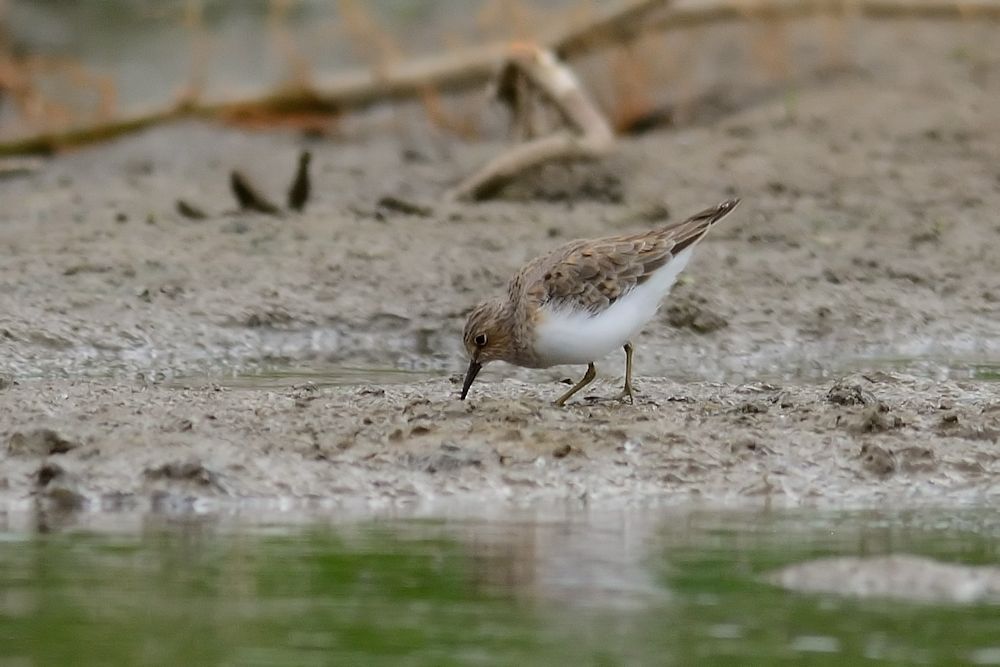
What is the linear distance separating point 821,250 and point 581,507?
5.40 m

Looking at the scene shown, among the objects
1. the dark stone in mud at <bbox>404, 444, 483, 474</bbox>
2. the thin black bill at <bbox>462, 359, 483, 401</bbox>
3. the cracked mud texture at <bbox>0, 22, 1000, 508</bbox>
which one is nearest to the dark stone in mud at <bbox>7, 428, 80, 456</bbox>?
the cracked mud texture at <bbox>0, 22, 1000, 508</bbox>

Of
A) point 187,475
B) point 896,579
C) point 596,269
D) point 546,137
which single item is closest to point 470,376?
point 596,269

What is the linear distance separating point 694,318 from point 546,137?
10.7ft

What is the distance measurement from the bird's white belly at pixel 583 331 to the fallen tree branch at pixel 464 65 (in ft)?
23.2

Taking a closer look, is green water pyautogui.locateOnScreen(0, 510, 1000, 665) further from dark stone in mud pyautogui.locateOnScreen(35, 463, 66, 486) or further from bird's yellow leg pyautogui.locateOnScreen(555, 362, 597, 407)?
bird's yellow leg pyautogui.locateOnScreen(555, 362, 597, 407)

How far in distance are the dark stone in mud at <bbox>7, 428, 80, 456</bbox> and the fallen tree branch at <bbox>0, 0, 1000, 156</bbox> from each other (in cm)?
825

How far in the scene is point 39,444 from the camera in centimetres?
668

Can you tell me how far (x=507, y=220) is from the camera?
38.4 ft

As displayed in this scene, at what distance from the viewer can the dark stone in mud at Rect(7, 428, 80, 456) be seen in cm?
665

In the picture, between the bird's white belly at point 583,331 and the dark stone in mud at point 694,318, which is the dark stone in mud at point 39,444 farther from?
the dark stone in mud at point 694,318

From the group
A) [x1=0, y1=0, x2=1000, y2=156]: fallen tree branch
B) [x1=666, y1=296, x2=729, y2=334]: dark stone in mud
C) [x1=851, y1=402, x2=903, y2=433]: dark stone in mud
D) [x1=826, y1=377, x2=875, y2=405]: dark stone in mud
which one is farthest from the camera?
[x1=0, y1=0, x2=1000, y2=156]: fallen tree branch

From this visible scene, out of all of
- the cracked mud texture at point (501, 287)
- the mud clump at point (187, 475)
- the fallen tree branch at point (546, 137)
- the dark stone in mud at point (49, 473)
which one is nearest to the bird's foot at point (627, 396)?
the cracked mud texture at point (501, 287)

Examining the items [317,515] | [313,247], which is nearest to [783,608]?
[317,515]

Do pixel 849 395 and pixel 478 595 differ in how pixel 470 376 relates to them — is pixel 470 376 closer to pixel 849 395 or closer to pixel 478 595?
pixel 849 395
